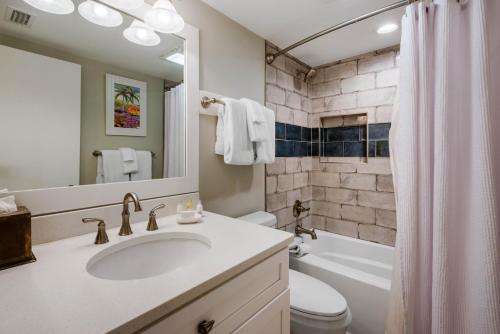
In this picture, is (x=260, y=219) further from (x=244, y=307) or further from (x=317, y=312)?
(x=244, y=307)

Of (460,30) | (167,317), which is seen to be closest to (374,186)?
(460,30)

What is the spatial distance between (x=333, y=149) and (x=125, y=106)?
2.02 metres

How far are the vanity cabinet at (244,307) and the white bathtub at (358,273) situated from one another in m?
0.79

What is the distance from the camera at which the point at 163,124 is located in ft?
4.03

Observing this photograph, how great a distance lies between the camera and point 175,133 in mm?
1281

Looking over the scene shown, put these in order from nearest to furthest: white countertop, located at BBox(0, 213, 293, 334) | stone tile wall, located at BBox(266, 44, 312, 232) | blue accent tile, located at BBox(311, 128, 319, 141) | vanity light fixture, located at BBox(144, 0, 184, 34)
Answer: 1. white countertop, located at BBox(0, 213, 293, 334)
2. vanity light fixture, located at BBox(144, 0, 184, 34)
3. stone tile wall, located at BBox(266, 44, 312, 232)
4. blue accent tile, located at BBox(311, 128, 319, 141)

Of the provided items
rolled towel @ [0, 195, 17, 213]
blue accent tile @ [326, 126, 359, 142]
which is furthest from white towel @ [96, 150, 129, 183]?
blue accent tile @ [326, 126, 359, 142]

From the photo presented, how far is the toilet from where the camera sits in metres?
1.15

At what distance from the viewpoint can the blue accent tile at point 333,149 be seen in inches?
92.7

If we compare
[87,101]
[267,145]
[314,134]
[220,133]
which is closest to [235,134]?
[220,133]

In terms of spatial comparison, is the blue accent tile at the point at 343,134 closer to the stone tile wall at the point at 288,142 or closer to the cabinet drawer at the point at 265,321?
the stone tile wall at the point at 288,142

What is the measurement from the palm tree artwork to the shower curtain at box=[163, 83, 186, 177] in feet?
0.51

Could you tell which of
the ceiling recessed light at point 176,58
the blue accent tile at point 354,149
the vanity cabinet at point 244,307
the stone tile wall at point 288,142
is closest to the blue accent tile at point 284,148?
the stone tile wall at point 288,142

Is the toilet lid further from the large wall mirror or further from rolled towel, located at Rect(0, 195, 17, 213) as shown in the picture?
rolled towel, located at Rect(0, 195, 17, 213)
